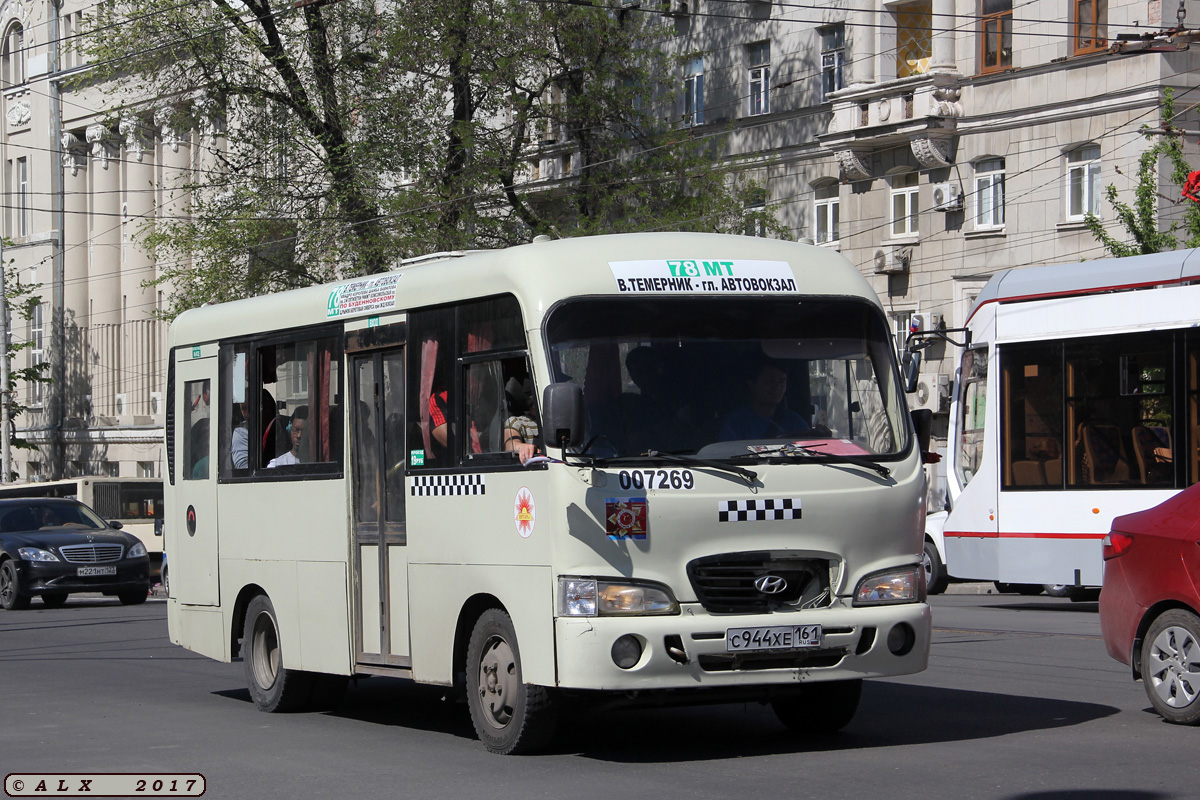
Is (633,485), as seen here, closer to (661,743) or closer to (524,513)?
(524,513)

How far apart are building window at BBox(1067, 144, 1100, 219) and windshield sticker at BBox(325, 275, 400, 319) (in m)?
24.7

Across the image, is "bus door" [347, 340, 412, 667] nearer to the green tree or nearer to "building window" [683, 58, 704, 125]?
the green tree

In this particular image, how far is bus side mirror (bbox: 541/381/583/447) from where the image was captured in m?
8.50

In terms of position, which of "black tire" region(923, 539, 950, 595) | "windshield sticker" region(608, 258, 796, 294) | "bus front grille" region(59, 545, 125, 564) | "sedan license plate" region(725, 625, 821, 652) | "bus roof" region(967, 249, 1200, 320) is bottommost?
"black tire" region(923, 539, 950, 595)

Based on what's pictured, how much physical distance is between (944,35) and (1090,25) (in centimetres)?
351

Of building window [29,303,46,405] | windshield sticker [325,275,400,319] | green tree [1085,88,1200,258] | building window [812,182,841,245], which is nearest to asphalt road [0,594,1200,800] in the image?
windshield sticker [325,275,400,319]

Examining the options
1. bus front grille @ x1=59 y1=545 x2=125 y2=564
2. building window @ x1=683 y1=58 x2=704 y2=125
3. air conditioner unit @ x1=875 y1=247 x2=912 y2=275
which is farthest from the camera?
building window @ x1=683 y1=58 x2=704 y2=125

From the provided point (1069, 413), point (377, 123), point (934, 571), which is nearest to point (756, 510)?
point (1069, 413)

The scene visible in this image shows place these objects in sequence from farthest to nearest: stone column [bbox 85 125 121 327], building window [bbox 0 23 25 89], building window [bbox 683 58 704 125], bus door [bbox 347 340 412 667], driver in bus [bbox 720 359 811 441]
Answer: building window [bbox 0 23 25 89] → stone column [bbox 85 125 121 327] → building window [bbox 683 58 704 125] → bus door [bbox 347 340 412 667] → driver in bus [bbox 720 359 811 441]

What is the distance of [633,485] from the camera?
28.8ft

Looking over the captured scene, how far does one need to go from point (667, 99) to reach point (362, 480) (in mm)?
26023

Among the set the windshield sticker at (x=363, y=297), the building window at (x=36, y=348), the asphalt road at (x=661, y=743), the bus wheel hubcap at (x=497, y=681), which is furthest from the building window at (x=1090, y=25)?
the building window at (x=36, y=348)

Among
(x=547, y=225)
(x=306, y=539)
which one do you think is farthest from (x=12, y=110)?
(x=306, y=539)

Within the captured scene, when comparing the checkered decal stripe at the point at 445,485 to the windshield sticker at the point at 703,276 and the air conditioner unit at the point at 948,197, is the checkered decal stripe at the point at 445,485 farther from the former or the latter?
the air conditioner unit at the point at 948,197
